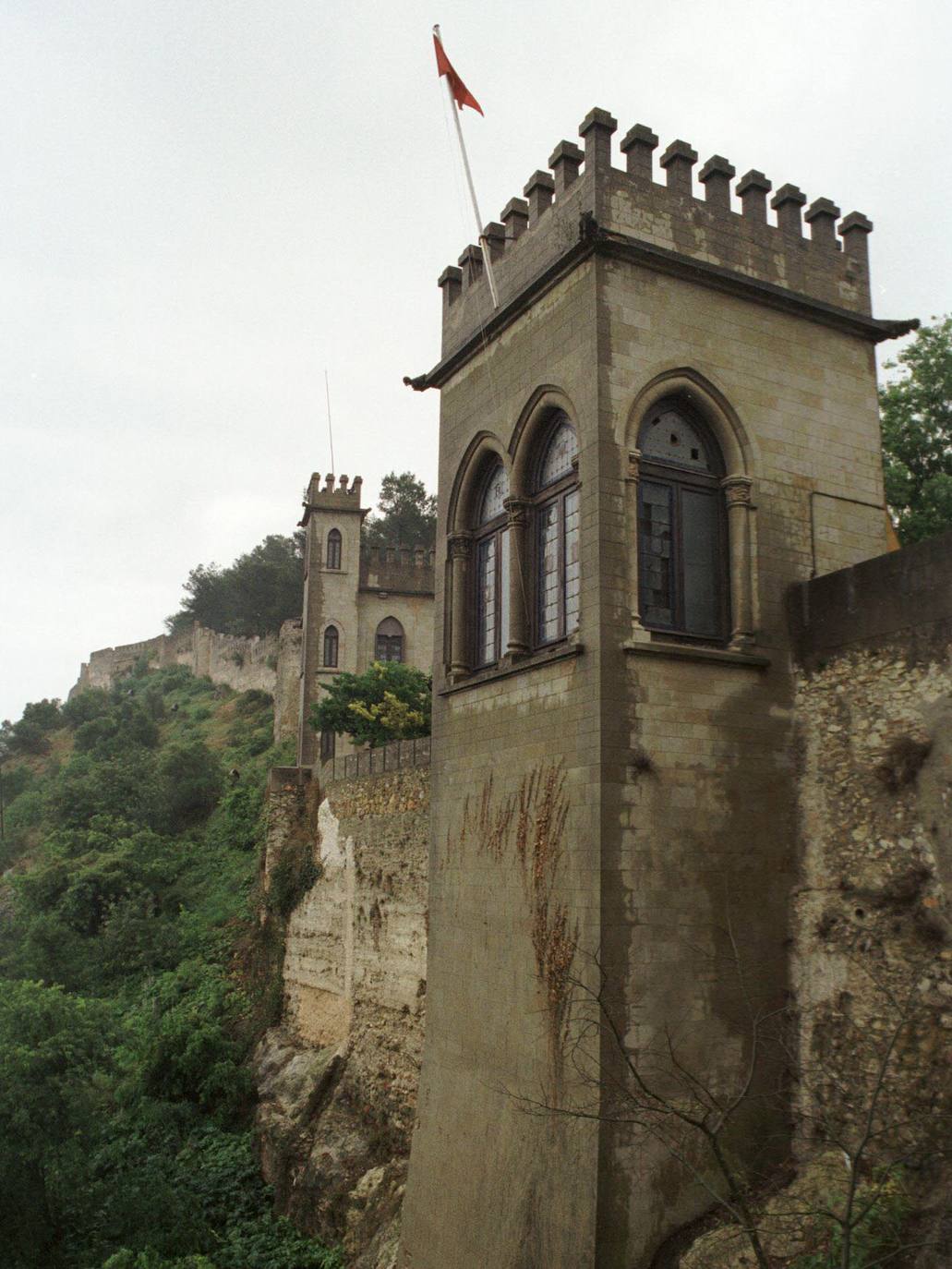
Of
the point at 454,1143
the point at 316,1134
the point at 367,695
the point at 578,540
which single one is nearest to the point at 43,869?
the point at 367,695

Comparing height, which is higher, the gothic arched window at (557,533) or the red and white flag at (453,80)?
the red and white flag at (453,80)

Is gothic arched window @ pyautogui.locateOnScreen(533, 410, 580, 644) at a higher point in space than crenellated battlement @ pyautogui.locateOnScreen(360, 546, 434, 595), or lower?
lower

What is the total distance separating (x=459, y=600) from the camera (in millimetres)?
11602

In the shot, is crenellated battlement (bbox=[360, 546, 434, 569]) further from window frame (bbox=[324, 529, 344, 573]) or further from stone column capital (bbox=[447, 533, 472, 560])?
stone column capital (bbox=[447, 533, 472, 560])

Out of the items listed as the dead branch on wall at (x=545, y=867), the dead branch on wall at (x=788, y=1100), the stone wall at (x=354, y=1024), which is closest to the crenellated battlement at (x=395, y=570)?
the stone wall at (x=354, y=1024)

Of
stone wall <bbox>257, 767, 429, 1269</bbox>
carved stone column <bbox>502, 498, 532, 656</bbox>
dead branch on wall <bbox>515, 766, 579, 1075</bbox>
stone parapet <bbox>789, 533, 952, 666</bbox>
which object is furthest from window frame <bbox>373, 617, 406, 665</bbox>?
stone parapet <bbox>789, 533, 952, 666</bbox>

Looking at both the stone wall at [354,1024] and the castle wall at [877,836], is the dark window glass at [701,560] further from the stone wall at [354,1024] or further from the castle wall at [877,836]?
the stone wall at [354,1024]

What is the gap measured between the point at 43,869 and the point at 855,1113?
22.1m

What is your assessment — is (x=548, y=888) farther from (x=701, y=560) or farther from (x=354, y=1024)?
(x=354, y=1024)

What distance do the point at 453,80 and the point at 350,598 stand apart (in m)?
28.2

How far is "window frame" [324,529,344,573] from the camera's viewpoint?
128 ft

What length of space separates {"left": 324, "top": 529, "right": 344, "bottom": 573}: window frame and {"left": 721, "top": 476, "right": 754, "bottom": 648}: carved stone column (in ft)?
98.4

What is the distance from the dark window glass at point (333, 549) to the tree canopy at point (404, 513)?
1178 cm

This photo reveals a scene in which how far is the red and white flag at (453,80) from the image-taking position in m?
11.3
